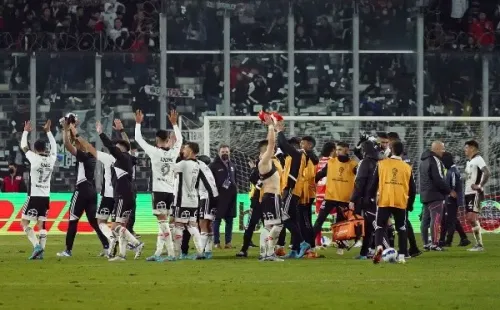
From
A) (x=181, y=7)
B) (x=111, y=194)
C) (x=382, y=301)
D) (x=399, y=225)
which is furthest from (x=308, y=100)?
(x=382, y=301)

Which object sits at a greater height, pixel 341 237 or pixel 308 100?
pixel 308 100

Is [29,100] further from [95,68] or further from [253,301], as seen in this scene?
[253,301]

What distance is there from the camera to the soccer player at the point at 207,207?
89.2 feet

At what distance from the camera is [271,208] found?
82.7 ft

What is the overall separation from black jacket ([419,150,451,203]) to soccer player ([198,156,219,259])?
4070mm

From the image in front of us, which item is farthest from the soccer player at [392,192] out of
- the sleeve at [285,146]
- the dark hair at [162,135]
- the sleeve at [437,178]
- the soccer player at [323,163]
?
the sleeve at [437,178]

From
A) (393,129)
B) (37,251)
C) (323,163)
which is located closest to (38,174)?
(37,251)

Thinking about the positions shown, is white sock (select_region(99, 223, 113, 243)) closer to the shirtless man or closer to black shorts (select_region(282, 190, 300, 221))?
the shirtless man

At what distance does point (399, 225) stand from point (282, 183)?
318 cm

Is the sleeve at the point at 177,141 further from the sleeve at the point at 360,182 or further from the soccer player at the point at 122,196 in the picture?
the sleeve at the point at 360,182

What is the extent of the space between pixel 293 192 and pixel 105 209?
11.2ft

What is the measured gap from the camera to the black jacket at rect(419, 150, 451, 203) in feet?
95.8

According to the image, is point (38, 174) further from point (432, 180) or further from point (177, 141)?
point (432, 180)

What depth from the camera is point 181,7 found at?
47.0 meters
